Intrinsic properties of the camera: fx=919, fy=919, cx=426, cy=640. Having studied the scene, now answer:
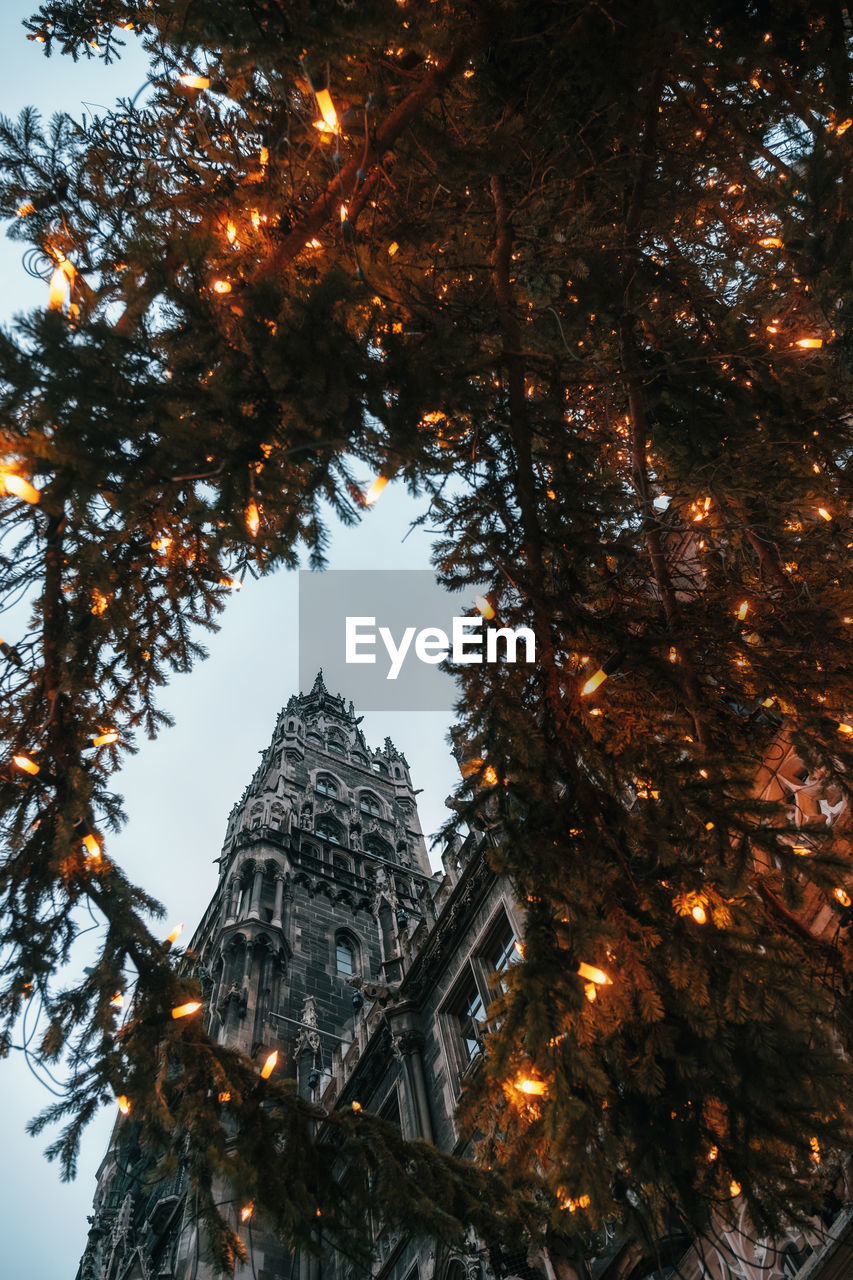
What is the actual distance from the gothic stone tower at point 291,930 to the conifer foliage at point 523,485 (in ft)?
34.1

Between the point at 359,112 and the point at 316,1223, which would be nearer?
the point at 316,1223

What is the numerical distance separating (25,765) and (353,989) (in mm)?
25355

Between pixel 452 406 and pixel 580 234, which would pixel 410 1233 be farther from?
pixel 580 234

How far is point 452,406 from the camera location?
225 inches

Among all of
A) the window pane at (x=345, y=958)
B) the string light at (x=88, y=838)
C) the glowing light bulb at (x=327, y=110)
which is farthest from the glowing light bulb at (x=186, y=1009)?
the window pane at (x=345, y=958)

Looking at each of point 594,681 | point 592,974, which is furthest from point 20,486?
point 592,974

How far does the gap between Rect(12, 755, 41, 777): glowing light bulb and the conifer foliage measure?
3.0 inches

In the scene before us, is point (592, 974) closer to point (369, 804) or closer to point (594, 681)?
point (594, 681)

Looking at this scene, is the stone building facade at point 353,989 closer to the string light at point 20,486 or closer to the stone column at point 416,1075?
the stone column at point 416,1075

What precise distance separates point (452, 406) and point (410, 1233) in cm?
486

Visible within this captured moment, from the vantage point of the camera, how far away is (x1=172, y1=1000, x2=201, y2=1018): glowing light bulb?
16.8ft

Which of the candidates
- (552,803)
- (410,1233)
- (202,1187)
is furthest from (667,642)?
(202,1187)

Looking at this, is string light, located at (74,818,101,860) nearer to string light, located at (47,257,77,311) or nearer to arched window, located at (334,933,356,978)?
string light, located at (47,257,77,311)

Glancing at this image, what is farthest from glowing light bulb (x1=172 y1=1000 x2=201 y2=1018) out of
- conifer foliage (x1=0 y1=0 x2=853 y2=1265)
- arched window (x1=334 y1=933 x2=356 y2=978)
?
arched window (x1=334 y1=933 x2=356 y2=978)
